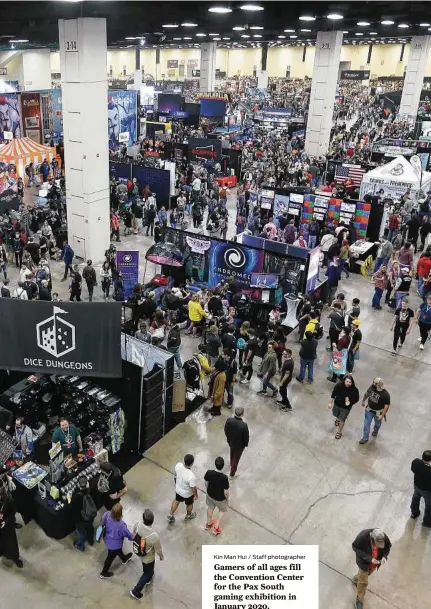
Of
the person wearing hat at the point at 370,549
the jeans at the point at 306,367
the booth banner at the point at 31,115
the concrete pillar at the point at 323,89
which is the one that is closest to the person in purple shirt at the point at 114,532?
the person wearing hat at the point at 370,549

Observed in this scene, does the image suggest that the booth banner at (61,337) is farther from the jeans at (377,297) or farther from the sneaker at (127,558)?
the jeans at (377,297)

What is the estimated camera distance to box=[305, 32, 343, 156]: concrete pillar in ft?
88.9

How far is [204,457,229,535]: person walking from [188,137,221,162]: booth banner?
828 inches

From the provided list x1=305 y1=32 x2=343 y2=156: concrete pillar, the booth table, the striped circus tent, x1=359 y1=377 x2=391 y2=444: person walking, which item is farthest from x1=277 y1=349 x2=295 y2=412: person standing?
x1=305 y1=32 x2=343 y2=156: concrete pillar

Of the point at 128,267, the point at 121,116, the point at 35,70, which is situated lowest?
the point at 128,267

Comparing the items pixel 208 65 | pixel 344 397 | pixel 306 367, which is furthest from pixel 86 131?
pixel 208 65

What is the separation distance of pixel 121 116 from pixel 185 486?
2699 cm

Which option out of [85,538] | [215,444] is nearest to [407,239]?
[215,444]

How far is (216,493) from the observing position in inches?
243

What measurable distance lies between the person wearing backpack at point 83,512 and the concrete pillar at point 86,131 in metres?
10.1

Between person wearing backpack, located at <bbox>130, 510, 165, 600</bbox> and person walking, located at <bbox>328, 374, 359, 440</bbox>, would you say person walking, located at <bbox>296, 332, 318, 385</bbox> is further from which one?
person wearing backpack, located at <bbox>130, 510, 165, 600</bbox>

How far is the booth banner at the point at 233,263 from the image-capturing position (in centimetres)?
1238

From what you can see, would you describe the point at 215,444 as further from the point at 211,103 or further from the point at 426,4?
the point at 211,103

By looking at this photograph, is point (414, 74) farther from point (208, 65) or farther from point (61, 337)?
point (61, 337)
